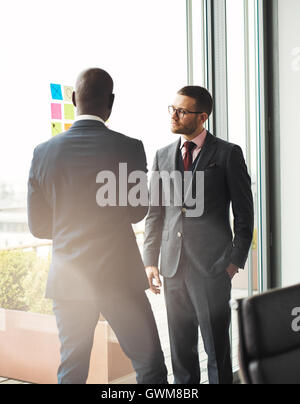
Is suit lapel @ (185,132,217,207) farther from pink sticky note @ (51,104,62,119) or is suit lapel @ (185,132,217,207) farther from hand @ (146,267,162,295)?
pink sticky note @ (51,104,62,119)

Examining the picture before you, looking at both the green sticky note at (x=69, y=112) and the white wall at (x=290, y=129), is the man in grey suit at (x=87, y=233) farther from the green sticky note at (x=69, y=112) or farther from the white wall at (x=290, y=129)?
the white wall at (x=290, y=129)

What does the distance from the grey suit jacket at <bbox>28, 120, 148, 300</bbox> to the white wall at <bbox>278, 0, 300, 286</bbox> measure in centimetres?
244

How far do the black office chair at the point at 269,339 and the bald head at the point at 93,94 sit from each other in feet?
3.31

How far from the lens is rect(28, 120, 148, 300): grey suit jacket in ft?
6.18

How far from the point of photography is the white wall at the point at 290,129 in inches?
160

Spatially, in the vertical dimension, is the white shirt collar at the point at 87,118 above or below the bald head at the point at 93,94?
below

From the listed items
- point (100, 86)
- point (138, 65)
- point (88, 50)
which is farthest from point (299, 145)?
point (100, 86)

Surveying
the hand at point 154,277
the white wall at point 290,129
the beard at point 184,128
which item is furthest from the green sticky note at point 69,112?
the white wall at point 290,129

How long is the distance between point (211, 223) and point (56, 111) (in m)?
0.89

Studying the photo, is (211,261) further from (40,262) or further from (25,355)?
(25,355)

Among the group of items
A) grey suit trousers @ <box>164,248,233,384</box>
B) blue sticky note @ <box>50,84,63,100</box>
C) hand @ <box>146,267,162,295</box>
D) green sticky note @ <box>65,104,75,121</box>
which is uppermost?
blue sticky note @ <box>50,84,63,100</box>

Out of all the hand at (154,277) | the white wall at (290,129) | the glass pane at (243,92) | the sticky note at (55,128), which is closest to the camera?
the sticky note at (55,128)

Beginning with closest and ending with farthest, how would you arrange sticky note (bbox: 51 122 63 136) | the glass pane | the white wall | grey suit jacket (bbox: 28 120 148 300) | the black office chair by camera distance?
the black office chair < grey suit jacket (bbox: 28 120 148 300) < sticky note (bbox: 51 122 63 136) < the glass pane < the white wall

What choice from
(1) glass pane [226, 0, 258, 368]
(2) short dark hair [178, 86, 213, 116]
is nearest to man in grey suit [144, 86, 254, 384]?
(2) short dark hair [178, 86, 213, 116]
